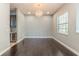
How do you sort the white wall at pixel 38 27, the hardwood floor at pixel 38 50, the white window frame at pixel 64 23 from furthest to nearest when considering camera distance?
the white wall at pixel 38 27 → the white window frame at pixel 64 23 → the hardwood floor at pixel 38 50

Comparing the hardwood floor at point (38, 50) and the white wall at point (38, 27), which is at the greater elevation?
the white wall at point (38, 27)

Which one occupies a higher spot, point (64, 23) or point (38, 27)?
point (64, 23)

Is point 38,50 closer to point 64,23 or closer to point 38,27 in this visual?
point 64,23

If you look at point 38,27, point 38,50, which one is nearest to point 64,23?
point 38,50

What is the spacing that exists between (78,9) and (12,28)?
6.72 m

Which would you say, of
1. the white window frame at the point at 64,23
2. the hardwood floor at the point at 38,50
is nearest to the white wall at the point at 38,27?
the white window frame at the point at 64,23

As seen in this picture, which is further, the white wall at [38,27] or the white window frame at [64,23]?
the white wall at [38,27]

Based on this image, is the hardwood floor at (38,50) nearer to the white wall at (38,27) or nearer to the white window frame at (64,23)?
the white window frame at (64,23)

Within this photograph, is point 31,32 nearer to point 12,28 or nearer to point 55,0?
point 12,28

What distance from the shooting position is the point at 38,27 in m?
12.4

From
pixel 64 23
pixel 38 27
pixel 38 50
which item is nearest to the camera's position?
pixel 38 50

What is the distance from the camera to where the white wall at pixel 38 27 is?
1233cm

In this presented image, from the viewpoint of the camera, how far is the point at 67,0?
7.44 feet

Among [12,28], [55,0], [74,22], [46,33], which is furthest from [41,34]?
[55,0]
